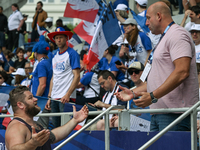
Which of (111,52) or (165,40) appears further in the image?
(111,52)

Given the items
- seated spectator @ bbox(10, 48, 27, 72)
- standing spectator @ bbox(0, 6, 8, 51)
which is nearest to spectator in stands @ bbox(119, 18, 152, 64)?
seated spectator @ bbox(10, 48, 27, 72)

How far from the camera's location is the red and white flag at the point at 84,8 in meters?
7.13

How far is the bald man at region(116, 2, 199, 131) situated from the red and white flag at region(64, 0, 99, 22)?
3.47m

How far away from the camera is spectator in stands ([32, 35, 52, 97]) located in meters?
6.96

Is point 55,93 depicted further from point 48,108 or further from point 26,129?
point 26,129

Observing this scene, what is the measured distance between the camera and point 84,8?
7.14 m

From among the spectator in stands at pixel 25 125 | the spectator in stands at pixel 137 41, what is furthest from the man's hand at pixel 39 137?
the spectator in stands at pixel 137 41

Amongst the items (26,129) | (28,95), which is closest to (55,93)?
(28,95)

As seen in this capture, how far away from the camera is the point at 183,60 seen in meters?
3.38

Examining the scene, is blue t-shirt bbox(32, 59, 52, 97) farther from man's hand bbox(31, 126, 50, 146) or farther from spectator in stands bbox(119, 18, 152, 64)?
man's hand bbox(31, 126, 50, 146)

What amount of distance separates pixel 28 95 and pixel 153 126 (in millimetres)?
1428

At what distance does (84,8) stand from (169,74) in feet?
12.8

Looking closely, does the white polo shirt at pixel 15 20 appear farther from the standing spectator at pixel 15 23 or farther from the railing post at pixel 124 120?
the railing post at pixel 124 120

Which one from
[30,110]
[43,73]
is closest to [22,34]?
[43,73]
